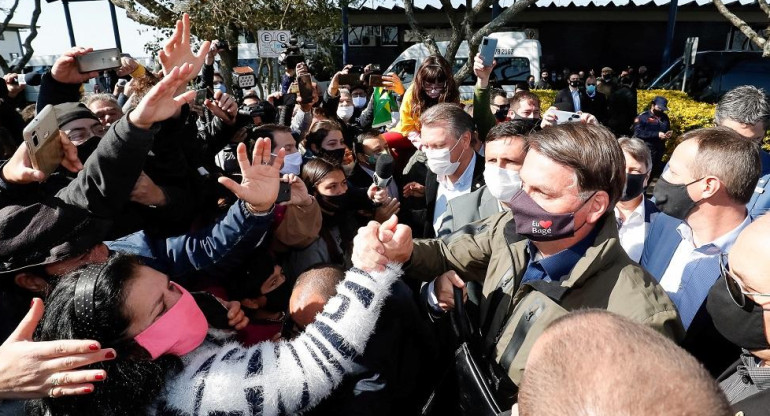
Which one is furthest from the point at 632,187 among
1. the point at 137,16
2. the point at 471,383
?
the point at 137,16

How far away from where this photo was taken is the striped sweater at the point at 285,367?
1.42 metres

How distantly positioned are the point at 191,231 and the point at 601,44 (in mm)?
23096

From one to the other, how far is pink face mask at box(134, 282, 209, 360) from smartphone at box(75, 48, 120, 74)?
1.52 meters

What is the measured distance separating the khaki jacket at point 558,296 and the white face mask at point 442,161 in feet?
3.73

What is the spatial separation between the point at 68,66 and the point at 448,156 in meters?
2.19

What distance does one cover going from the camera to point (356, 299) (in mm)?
1560

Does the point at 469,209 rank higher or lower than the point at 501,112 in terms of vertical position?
lower

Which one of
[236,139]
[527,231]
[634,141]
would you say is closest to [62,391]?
[527,231]

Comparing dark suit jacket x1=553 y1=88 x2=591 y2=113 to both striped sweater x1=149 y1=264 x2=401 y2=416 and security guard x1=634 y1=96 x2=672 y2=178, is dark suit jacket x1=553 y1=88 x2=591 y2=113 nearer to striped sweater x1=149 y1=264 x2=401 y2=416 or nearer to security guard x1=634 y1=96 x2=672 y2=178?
security guard x1=634 y1=96 x2=672 y2=178

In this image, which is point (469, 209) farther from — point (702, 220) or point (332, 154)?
point (332, 154)

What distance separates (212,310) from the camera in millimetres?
1852

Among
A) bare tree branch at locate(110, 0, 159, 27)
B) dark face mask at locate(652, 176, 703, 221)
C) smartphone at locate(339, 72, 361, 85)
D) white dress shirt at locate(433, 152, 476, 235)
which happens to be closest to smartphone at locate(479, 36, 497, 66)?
white dress shirt at locate(433, 152, 476, 235)

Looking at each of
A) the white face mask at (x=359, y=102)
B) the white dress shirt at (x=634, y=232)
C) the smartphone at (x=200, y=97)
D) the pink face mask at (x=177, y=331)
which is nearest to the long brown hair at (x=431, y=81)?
the smartphone at (x=200, y=97)

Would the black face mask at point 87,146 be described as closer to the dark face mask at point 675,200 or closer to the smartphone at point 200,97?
the smartphone at point 200,97
